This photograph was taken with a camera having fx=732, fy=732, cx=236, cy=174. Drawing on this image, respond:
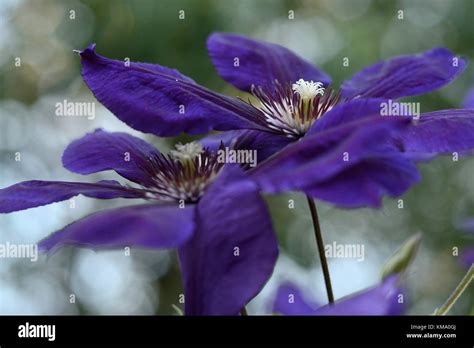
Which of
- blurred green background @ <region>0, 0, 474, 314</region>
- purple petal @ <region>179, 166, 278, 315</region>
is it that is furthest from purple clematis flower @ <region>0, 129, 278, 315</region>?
blurred green background @ <region>0, 0, 474, 314</region>

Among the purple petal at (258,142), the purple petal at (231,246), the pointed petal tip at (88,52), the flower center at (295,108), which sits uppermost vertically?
the pointed petal tip at (88,52)

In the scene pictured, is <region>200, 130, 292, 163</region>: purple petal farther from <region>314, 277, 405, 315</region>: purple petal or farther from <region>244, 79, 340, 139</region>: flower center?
<region>314, 277, 405, 315</region>: purple petal

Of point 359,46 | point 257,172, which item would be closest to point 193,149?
point 257,172

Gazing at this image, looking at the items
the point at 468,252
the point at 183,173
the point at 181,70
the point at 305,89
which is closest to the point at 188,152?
the point at 183,173

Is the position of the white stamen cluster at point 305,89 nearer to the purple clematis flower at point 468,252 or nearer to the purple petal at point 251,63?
the purple petal at point 251,63

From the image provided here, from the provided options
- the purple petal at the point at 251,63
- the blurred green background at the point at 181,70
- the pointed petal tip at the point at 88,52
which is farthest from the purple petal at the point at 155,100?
the blurred green background at the point at 181,70
